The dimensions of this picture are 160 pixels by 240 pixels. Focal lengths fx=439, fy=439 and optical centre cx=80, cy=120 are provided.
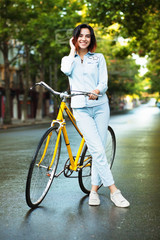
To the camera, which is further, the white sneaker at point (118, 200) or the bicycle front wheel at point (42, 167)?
the white sneaker at point (118, 200)

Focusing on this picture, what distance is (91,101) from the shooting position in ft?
15.8

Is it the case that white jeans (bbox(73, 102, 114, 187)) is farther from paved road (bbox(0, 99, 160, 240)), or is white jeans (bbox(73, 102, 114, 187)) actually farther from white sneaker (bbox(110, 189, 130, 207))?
paved road (bbox(0, 99, 160, 240))

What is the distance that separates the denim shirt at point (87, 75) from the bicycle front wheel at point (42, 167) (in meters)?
0.47

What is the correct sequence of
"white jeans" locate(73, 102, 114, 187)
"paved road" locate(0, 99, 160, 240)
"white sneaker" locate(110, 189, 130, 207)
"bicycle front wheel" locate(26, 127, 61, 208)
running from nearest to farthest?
"paved road" locate(0, 99, 160, 240)
"bicycle front wheel" locate(26, 127, 61, 208)
"white sneaker" locate(110, 189, 130, 207)
"white jeans" locate(73, 102, 114, 187)

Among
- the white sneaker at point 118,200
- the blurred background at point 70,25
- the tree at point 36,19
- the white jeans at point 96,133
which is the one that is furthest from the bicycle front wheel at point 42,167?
the tree at point 36,19

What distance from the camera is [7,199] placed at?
523cm

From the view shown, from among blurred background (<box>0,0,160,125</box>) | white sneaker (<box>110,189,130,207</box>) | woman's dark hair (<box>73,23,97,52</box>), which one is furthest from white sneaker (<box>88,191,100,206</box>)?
blurred background (<box>0,0,160,125</box>)

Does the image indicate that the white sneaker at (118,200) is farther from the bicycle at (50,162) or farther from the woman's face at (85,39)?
the woman's face at (85,39)

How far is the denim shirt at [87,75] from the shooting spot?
482 cm

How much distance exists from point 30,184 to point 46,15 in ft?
83.1

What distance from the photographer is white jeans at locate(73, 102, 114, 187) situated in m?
→ 4.86

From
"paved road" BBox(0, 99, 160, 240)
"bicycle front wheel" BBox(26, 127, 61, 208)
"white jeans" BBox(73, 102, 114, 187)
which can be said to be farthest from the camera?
"white jeans" BBox(73, 102, 114, 187)

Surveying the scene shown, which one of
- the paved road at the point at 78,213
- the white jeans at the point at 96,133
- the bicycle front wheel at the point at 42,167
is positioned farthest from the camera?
the white jeans at the point at 96,133

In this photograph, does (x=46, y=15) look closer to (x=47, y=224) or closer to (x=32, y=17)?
(x=32, y=17)
